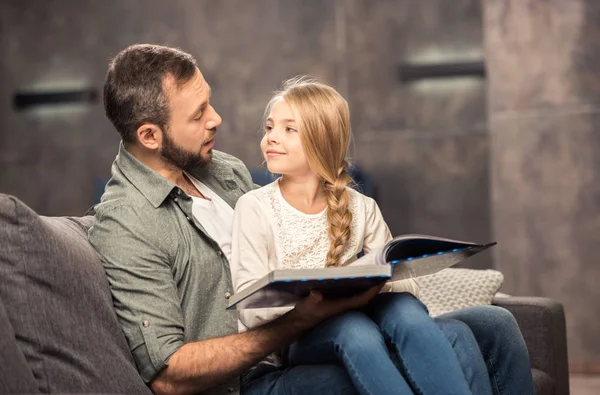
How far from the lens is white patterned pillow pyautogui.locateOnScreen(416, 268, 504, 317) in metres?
Result: 2.81

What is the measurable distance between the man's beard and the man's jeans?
56 cm

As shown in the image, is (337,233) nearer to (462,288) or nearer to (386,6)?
(462,288)

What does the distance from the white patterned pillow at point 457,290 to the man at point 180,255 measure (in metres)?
0.52

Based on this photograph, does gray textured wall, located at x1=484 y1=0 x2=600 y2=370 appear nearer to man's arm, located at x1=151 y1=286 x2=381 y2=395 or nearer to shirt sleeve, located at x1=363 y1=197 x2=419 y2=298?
shirt sleeve, located at x1=363 y1=197 x2=419 y2=298

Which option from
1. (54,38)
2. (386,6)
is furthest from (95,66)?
(386,6)

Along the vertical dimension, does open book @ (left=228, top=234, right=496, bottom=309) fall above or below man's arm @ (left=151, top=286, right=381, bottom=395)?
above

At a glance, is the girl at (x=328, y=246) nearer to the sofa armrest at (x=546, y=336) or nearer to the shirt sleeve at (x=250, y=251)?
the shirt sleeve at (x=250, y=251)

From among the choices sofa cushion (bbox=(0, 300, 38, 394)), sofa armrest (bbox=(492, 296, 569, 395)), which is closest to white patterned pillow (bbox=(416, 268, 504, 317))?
sofa armrest (bbox=(492, 296, 569, 395))

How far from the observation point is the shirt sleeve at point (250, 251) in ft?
7.09

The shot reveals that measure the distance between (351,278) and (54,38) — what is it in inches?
211

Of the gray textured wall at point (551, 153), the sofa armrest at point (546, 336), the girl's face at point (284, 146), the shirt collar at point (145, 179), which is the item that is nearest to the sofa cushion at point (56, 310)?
the shirt collar at point (145, 179)

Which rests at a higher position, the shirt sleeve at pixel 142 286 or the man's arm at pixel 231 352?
the shirt sleeve at pixel 142 286

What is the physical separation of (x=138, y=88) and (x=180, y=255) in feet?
1.50

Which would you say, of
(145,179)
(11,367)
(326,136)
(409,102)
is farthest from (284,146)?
(409,102)
